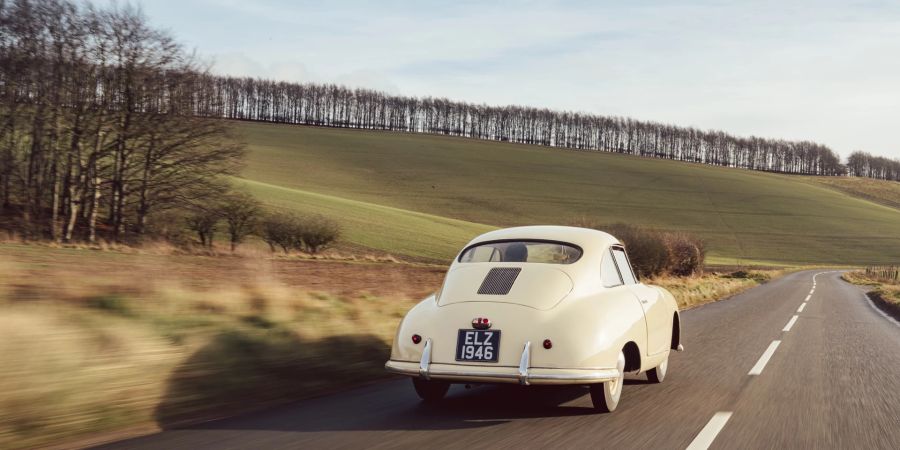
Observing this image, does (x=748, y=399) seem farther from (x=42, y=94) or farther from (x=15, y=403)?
(x=42, y=94)

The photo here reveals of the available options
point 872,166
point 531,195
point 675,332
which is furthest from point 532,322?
point 872,166

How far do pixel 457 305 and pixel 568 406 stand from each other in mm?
1448

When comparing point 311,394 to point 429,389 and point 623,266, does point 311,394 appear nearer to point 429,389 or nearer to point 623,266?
point 429,389

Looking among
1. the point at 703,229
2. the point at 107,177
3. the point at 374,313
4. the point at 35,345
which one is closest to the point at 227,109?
the point at 107,177

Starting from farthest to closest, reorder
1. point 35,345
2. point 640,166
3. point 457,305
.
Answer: point 640,166 → point 457,305 → point 35,345

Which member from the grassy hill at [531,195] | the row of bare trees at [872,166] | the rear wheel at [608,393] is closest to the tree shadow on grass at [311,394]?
the rear wheel at [608,393]

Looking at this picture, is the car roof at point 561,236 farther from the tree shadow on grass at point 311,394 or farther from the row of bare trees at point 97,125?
the row of bare trees at point 97,125


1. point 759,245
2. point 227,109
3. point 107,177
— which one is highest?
point 227,109

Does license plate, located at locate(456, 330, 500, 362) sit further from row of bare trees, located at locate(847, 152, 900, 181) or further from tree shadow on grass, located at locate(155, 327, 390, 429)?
row of bare trees, located at locate(847, 152, 900, 181)

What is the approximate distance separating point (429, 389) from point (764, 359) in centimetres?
582

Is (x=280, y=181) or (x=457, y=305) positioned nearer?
(x=457, y=305)

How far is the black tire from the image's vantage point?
7.01 metres

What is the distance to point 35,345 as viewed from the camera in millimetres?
5723

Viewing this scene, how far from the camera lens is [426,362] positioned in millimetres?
6336
